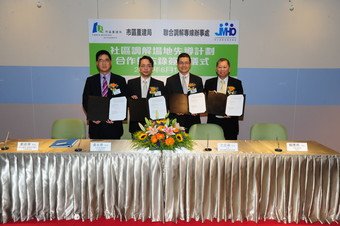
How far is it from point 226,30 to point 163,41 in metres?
1.11

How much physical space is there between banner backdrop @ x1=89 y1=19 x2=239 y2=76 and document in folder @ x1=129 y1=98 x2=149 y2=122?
4.73 feet

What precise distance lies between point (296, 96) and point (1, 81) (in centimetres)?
532

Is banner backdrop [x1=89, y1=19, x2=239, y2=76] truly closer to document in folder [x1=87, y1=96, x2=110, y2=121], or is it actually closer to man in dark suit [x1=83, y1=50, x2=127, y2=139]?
man in dark suit [x1=83, y1=50, x2=127, y2=139]

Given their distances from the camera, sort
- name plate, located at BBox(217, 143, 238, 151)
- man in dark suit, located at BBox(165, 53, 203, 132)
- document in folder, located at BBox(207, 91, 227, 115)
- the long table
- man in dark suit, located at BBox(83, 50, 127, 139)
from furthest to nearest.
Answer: man in dark suit, located at BBox(165, 53, 203, 132) → man in dark suit, located at BBox(83, 50, 127, 139) → document in folder, located at BBox(207, 91, 227, 115) → name plate, located at BBox(217, 143, 238, 151) → the long table

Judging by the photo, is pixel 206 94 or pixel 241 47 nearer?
pixel 206 94

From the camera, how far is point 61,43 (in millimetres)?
5363

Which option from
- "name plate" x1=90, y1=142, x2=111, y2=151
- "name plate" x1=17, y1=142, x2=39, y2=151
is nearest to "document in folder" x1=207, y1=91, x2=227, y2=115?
"name plate" x1=90, y1=142, x2=111, y2=151

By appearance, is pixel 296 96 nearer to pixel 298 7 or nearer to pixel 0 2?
pixel 298 7

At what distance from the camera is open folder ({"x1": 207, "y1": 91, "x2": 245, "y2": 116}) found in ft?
13.8

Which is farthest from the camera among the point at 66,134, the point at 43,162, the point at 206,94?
the point at 206,94

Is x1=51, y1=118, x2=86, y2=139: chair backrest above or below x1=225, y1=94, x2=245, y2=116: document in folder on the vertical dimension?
below

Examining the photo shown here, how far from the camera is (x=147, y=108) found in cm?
415

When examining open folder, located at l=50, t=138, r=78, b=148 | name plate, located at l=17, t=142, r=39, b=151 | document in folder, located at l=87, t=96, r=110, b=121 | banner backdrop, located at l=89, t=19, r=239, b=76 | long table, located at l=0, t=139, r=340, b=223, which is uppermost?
banner backdrop, located at l=89, t=19, r=239, b=76


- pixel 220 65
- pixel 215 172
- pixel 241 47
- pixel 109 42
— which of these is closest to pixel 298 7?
pixel 241 47
